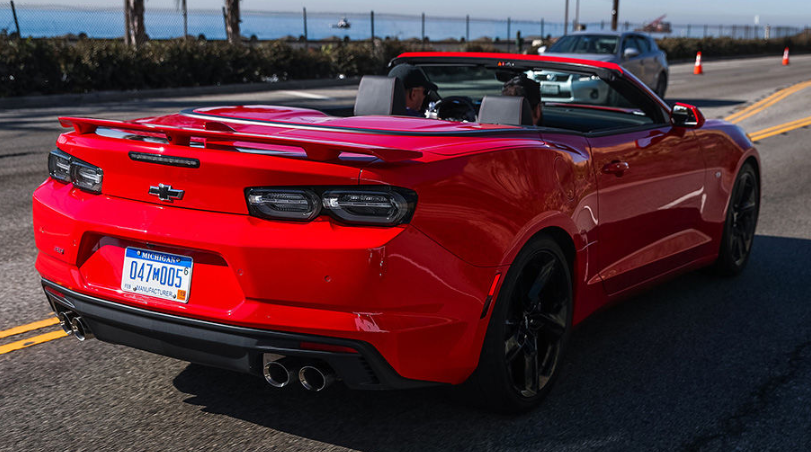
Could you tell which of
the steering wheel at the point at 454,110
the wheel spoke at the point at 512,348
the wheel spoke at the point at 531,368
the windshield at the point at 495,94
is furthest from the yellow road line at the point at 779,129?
the wheel spoke at the point at 512,348

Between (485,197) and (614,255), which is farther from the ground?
(485,197)

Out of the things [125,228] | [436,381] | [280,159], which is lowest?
[436,381]

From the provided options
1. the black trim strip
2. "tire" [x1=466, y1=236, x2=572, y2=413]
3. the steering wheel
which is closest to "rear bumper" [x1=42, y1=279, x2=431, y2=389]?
"tire" [x1=466, y1=236, x2=572, y2=413]

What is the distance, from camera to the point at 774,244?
675cm

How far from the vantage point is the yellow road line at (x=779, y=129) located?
47.7ft

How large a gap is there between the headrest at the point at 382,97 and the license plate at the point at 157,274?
186 cm

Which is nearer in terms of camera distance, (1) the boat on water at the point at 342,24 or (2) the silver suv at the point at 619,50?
(2) the silver suv at the point at 619,50

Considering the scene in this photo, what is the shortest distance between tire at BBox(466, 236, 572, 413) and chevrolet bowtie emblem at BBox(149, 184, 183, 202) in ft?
3.92

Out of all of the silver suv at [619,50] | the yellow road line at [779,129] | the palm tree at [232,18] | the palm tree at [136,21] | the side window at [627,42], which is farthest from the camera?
the palm tree at [232,18]

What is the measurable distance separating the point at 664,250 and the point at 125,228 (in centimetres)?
288

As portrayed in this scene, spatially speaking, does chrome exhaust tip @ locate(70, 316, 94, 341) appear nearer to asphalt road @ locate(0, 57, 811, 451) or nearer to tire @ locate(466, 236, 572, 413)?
asphalt road @ locate(0, 57, 811, 451)

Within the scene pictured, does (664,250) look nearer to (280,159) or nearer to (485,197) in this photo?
(485,197)

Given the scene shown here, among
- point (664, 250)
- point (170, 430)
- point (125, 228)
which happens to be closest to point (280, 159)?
point (125, 228)

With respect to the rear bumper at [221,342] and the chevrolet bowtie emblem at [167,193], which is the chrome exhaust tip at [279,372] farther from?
the chevrolet bowtie emblem at [167,193]
